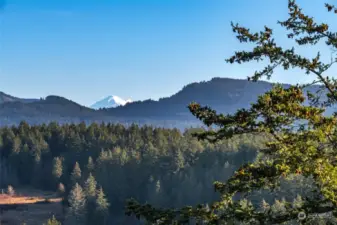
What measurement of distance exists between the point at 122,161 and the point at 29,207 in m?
24.8

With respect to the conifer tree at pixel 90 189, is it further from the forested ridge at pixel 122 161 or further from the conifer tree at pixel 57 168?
the conifer tree at pixel 57 168

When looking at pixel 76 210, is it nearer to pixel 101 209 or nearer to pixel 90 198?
pixel 101 209

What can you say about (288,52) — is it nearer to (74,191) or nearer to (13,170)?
(74,191)

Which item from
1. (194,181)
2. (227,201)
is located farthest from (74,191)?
(227,201)

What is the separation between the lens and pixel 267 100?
9977 millimetres

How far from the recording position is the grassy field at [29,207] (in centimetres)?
9957

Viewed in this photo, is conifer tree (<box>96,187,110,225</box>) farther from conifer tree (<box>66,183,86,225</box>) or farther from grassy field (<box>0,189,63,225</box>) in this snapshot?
grassy field (<box>0,189,63,225</box>)

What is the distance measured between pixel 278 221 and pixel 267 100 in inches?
125

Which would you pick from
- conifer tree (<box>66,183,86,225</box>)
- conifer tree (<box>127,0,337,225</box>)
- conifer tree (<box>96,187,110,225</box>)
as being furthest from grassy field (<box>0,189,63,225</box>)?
conifer tree (<box>127,0,337,225</box>)

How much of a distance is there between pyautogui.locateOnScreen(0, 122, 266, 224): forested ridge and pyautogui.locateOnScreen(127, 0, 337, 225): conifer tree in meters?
85.3

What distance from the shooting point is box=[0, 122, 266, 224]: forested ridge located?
103m

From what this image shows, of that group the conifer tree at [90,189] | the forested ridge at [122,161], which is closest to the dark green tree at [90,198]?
the conifer tree at [90,189]

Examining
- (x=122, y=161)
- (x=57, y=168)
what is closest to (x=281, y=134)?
(x=122, y=161)

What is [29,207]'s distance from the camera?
361 feet
